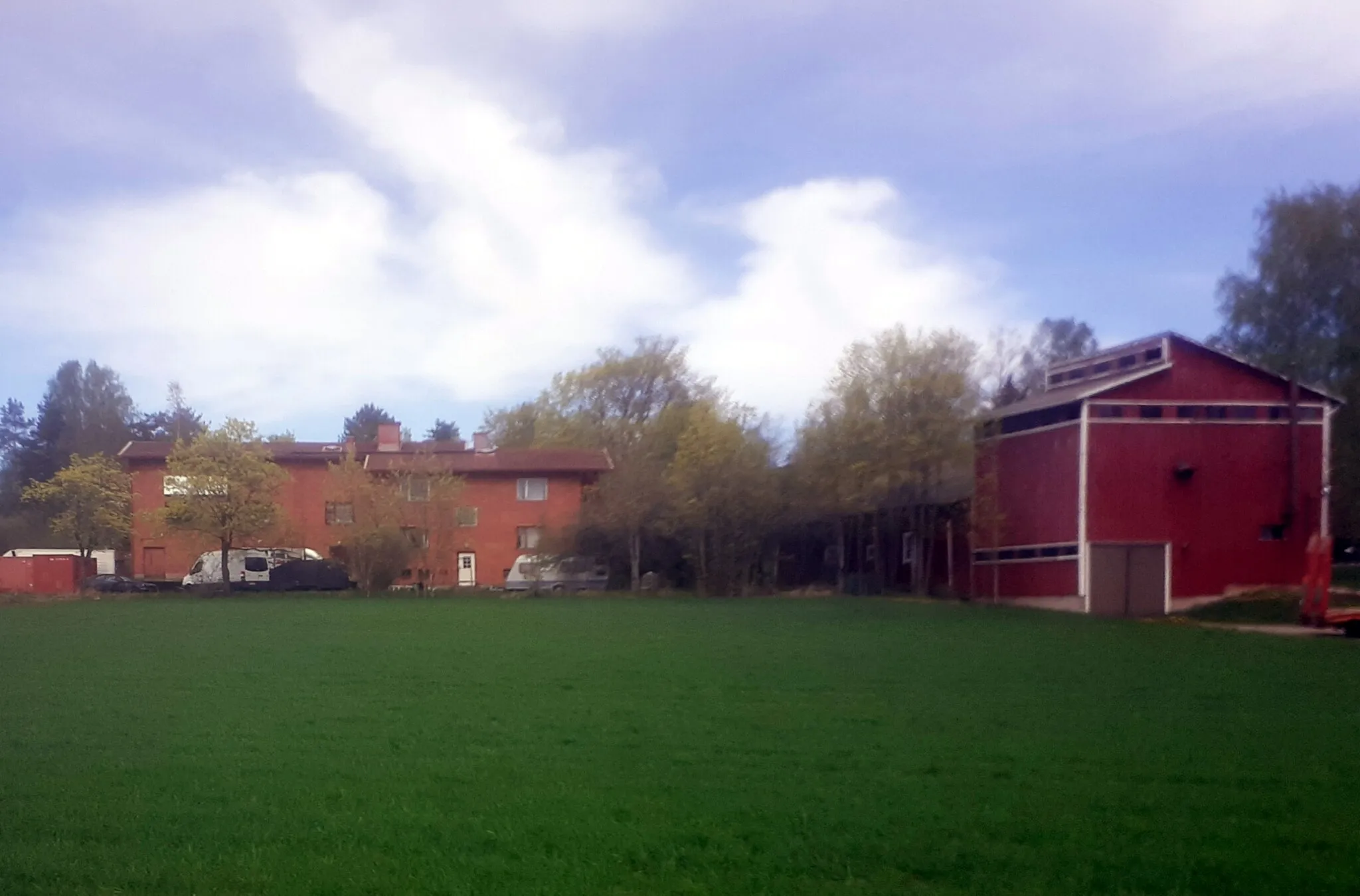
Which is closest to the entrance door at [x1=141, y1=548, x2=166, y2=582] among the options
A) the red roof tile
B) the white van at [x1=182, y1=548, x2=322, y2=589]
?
the red roof tile

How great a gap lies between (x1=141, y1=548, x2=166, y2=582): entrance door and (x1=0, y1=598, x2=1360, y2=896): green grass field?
3414 cm

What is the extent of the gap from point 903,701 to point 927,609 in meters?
20.8

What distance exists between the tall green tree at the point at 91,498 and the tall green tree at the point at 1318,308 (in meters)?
45.4

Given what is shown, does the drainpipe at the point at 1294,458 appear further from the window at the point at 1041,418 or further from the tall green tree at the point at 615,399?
the tall green tree at the point at 615,399

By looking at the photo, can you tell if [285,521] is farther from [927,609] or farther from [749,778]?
[749,778]

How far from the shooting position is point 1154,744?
10.6 metres

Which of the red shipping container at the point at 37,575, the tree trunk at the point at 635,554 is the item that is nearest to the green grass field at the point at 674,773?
the tree trunk at the point at 635,554

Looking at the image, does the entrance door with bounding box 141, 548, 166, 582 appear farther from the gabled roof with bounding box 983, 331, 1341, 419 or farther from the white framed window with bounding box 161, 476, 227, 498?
the gabled roof with bounding box 983, 331, 1341, 419

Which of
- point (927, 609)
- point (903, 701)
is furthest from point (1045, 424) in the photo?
point (903, 701)

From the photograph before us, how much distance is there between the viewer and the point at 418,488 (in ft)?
151

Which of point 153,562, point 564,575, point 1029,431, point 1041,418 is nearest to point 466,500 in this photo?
point 564,575

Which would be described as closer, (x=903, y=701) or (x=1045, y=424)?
(x=903, y=701)

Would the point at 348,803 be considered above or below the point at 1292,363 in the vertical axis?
below

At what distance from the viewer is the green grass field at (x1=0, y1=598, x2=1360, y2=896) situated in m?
6.66
